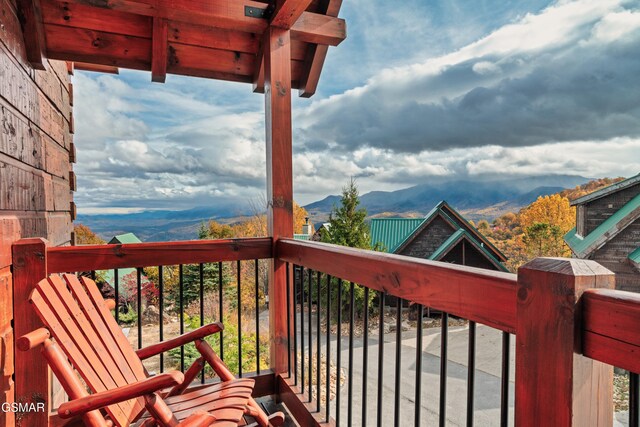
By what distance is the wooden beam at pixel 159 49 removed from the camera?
2.50 m

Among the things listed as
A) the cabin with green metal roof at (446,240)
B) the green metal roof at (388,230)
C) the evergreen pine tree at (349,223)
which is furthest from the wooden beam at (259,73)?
the green metal roof at (388,230)

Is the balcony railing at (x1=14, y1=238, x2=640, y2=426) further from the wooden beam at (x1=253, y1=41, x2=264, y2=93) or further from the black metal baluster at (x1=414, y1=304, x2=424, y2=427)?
the wooden beam at (x1=253, y1=41, x2=264, y2=93)

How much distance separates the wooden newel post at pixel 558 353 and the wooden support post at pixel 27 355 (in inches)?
78.5

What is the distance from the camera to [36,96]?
236cm

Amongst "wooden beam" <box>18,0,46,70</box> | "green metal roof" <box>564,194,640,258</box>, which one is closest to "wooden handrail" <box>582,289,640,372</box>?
"green metal roof" <box>564,194,640,258</box>

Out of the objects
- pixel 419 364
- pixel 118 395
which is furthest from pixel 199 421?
pixel 419 364

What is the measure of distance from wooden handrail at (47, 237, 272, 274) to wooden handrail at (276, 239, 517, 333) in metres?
0.86

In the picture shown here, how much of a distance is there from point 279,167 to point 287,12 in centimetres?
92

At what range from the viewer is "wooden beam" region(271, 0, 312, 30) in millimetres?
2195

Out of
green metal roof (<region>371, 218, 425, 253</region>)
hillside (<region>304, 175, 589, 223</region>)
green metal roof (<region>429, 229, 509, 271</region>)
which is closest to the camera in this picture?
hillside (<region>304, 175, 589, 223</region>)

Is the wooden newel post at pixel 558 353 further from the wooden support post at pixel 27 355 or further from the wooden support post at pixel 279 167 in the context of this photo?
the wooden support post at pixel 27 355

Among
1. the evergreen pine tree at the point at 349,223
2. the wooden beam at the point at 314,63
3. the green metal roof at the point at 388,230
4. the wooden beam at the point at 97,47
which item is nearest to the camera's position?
the wooden beam at the point at 97,47

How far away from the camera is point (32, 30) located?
2.23 meters

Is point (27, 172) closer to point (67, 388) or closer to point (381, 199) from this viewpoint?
point (67, 388)
